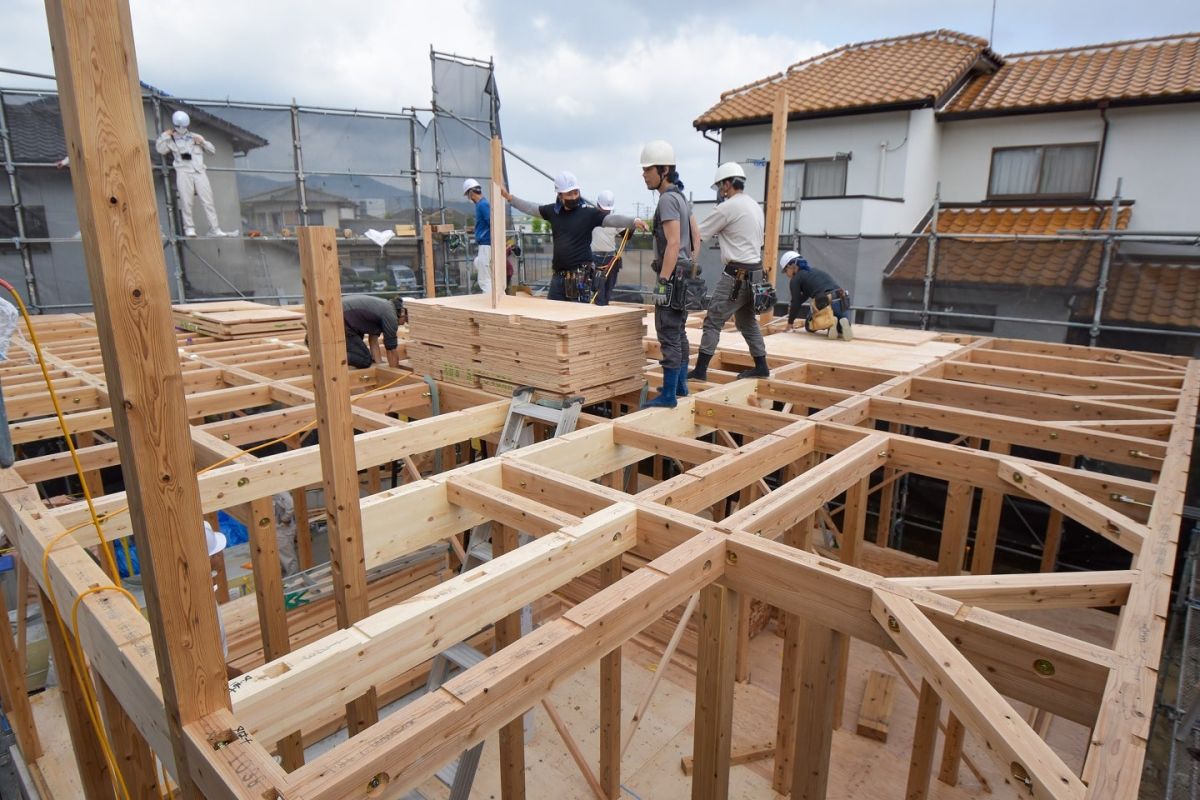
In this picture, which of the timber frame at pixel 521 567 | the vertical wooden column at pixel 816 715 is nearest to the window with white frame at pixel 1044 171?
the timber frame at pixel 521 567

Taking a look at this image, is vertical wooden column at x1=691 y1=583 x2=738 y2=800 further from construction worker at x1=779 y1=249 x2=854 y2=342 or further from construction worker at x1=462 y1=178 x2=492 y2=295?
construction worker at x1=462 y1=178 x2=492 y2=295

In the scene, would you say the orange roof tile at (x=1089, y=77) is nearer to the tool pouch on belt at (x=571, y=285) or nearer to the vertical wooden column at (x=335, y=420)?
the tool pouch on belt at (x=571, y=285)

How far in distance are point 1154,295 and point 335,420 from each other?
10541 millimetres

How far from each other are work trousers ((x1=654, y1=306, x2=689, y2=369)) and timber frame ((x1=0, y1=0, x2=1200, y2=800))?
35 centimetres

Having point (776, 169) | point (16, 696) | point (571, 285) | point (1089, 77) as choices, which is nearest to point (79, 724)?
point (16, 696)

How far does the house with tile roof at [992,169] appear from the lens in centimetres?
985

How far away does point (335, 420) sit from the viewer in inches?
91.4

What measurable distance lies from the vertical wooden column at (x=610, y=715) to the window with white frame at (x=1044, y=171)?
526 inches

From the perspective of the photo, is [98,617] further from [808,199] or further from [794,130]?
[794,130]

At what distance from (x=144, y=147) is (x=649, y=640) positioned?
462 centimetres

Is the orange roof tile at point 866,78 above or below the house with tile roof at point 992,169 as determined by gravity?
above

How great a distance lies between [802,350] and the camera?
7180 millimetres

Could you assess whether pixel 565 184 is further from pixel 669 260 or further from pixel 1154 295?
pixel 1154 295

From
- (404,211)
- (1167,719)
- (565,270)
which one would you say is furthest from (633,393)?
(404,211)
